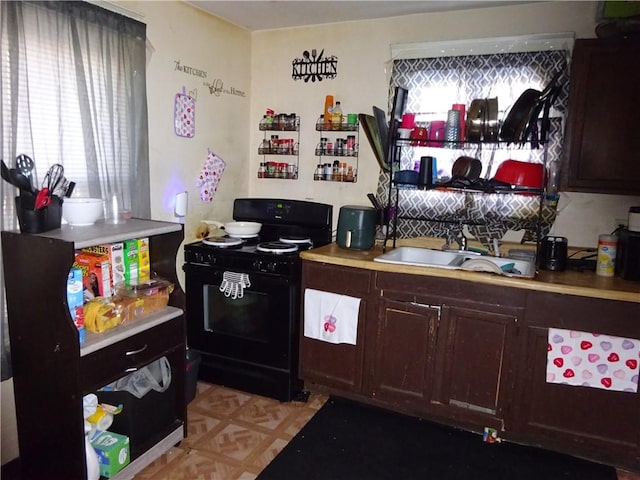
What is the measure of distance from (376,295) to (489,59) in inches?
59.4

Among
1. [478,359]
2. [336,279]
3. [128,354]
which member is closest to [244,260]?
[336,279]

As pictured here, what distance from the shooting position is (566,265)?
8.27ft

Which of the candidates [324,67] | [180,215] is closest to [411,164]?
[324,67]

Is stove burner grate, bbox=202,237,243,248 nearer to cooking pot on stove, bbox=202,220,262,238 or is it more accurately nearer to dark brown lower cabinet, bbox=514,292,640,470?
cooking pot on stove, bbox=202,220,262,238

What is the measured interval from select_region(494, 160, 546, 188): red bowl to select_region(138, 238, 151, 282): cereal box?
6.20 ft

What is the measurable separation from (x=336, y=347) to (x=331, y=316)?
188 mm

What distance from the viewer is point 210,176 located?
3.20 metres

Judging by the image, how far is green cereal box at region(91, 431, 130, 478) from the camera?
1.99 m

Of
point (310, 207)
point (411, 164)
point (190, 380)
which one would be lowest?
point (190, 380)

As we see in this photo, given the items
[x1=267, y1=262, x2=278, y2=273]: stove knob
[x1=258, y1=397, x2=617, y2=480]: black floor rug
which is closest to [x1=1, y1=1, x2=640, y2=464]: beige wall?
[x1=267, y1=262, x2=278, y2=273]: stove knob

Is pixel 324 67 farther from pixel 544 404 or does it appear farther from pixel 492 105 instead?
pixel 544 404

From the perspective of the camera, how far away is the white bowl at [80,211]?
78.8 inches

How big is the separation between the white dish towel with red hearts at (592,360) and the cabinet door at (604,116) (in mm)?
728

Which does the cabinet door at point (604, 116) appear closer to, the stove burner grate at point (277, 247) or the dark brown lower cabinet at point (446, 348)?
the dark brown lower cabinet at point (446, 348)
